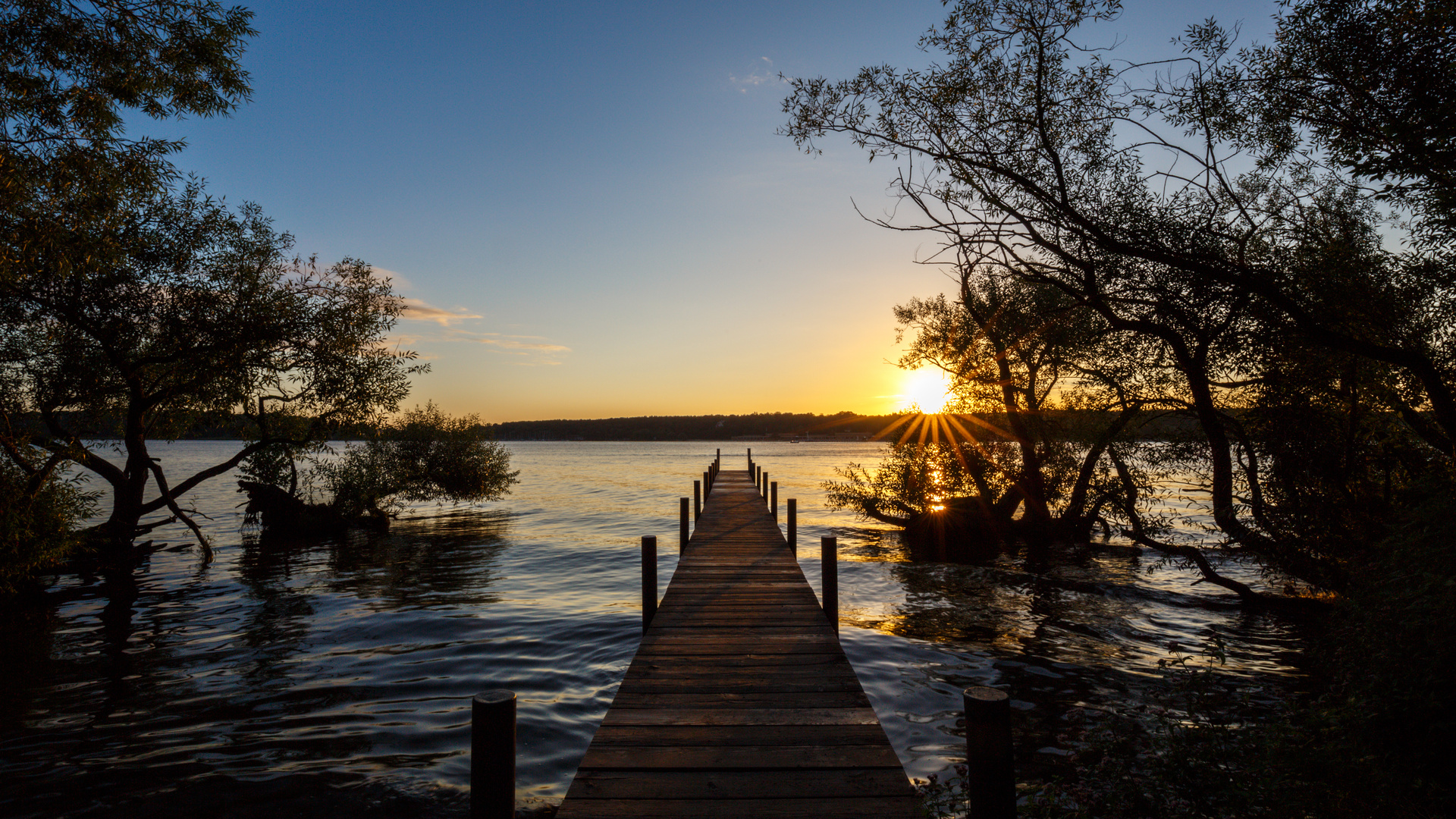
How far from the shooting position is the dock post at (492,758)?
3.70m

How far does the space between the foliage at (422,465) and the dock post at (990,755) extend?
1218 inches

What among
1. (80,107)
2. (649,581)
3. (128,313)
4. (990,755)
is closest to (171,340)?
(128,313)

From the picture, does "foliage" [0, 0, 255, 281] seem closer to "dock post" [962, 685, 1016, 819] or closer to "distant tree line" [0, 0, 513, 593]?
"distant tree line" [0, 0, 513, 593]

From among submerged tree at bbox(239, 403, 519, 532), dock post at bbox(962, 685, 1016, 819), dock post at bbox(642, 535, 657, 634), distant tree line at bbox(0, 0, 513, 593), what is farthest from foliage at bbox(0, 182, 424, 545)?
dock post at bbox(962, 685, 1016, 819)

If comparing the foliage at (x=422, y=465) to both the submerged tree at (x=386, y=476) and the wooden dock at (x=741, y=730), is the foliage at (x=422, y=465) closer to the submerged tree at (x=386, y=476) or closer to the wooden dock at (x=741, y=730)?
the submerged tree at (x=386, y=476)

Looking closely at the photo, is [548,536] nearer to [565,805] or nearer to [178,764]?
[178,764]

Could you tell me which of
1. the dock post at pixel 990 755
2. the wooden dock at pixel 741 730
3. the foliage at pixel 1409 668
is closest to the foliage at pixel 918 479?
the wooden dock at pixel 741 730

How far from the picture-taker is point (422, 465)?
32594mm

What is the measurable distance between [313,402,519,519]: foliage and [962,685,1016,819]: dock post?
30939 millimetres

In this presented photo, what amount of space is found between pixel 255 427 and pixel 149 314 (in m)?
5.79

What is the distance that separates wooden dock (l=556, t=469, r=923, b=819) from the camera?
468 centimetres

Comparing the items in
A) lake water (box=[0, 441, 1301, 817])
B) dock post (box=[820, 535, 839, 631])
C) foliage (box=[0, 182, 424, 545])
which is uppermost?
foliage (box=[0, 182, 424, 545])

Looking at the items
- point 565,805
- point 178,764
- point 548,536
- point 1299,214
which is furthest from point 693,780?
point 548,536

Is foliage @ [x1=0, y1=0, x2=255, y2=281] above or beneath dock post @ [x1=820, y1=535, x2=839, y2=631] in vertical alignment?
above
